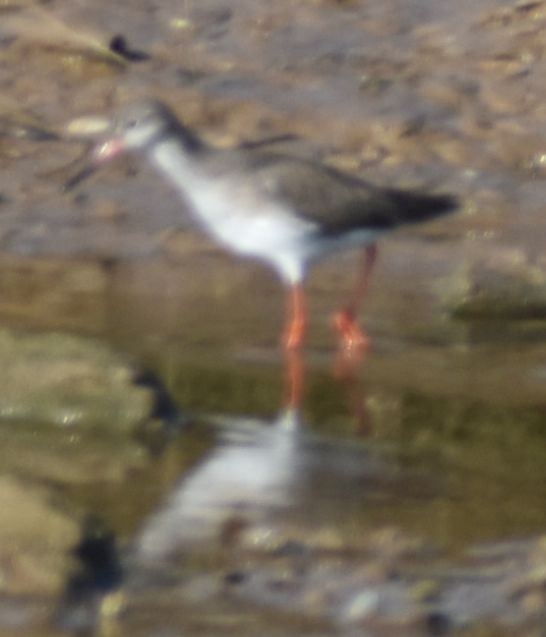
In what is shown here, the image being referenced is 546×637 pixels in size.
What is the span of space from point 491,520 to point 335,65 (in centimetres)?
705

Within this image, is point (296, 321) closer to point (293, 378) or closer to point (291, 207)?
point (291, 207)

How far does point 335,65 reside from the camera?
1388 centimetres

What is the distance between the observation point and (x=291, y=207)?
400 inches

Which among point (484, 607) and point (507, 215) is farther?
point (507, 215)

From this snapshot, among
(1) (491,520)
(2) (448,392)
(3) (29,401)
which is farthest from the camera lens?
(2) (448,392)

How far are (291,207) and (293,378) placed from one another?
115 centimetres

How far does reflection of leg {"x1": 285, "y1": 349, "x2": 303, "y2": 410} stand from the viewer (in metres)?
8.95

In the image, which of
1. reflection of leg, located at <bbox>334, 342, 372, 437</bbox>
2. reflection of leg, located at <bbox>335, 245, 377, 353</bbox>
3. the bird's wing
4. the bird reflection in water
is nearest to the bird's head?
the bird's wing

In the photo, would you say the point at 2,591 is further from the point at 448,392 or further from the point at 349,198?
the point at 349,198

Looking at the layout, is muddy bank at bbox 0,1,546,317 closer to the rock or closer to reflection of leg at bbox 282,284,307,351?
reflection of leg at bbox 282,284,307,351

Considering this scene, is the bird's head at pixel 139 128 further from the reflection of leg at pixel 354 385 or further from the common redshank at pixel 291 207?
the reflection of leg at pixel 354 385

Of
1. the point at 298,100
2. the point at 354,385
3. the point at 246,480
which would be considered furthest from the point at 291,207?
the point at 298,100

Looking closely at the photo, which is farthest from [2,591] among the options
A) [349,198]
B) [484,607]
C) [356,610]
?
[349,198]

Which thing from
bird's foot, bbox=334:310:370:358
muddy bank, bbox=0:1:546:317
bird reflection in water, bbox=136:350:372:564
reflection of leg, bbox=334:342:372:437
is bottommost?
bird reflection in water, bbox=136:350:372:564
